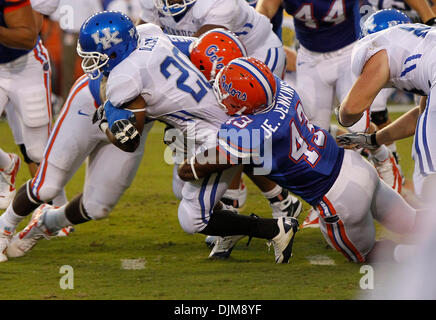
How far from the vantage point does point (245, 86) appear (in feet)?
12.9

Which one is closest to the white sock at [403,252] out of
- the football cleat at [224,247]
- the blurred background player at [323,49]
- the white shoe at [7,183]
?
the football cleat at [224,247]

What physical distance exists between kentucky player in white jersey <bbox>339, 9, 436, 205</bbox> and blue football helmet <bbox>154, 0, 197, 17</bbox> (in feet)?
4.77

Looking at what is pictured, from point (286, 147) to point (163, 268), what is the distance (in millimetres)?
990

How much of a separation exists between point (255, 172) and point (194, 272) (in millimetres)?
652

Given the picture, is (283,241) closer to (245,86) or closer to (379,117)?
(245,86)

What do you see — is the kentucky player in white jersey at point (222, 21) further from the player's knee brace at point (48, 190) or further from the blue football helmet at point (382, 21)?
the player's knee brace at point (48, 190)

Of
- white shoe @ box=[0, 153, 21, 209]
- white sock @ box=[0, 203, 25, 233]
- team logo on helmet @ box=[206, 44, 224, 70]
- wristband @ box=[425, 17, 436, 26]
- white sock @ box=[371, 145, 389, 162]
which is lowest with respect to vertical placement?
white shoe @ box=[0, 153, 21, 209]

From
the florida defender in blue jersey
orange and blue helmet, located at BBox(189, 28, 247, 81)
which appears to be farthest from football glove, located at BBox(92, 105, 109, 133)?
orange and blue helmet, located at BBox(189, 28, 247, 81)

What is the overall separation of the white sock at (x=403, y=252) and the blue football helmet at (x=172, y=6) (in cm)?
198

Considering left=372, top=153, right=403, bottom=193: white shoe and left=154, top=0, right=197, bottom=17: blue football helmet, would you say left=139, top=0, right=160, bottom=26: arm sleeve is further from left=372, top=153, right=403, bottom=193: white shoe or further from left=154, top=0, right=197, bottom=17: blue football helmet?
left=372, top=153, right=403, bottom=193: white shoe

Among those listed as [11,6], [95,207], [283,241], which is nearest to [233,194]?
[283,241]

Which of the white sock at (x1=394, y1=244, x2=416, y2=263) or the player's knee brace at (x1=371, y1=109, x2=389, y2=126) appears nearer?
the white sock at (x1=394, y1=244, x2=416, y2=263)

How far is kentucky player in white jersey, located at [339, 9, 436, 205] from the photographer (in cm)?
380

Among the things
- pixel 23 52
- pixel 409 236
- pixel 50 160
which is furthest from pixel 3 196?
pixel 409 236
